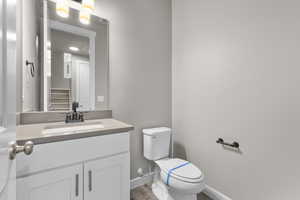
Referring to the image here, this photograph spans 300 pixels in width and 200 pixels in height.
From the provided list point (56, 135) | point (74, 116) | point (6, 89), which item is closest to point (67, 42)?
point (74, 116)

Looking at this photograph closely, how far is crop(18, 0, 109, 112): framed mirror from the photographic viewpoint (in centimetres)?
124

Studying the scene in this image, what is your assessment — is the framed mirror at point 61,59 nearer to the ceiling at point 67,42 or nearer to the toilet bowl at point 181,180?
the ceiling at point 67,42

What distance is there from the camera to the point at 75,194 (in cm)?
96

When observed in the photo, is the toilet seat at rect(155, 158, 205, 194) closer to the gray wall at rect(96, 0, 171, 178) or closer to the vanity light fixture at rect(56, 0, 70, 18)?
the gray wall at rect(96, 0, 171, 178)

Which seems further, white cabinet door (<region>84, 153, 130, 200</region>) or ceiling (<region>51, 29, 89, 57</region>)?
ceiling (<region>51, 29, 89, 57</region>)

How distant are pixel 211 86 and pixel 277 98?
601mm

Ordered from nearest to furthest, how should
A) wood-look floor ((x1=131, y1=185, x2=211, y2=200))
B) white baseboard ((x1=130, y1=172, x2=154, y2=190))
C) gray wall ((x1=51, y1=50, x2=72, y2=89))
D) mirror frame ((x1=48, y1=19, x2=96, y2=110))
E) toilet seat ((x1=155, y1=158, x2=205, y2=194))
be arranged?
toilet seat ((x1=155, y1=158, x2=205, y2=194)), gray wall ((x1=51, y1=50, x2=72, y2=89)), mirror frame ((x1=48, y1=19, x2=96, y2=110)), wood-look floor ((x1=131, y1=185, x2=211, y2=200)), white baseboard ((x1=130, y1=172, x2=154, y2=190))

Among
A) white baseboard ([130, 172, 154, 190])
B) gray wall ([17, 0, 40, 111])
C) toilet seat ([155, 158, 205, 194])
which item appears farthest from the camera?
white baseboard ([130, 172, 154, 190])

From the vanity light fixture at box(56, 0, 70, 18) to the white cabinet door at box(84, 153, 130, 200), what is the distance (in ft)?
4.55

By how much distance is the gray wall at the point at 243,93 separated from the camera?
1102 mm

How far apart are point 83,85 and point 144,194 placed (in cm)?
144

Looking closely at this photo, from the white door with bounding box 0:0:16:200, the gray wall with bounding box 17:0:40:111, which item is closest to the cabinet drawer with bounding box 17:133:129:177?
the white door with bounding box 0:0:16:200

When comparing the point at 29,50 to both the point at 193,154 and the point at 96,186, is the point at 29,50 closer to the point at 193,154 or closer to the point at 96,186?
the point at 96,186

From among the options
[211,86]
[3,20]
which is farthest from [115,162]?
[211,86]
